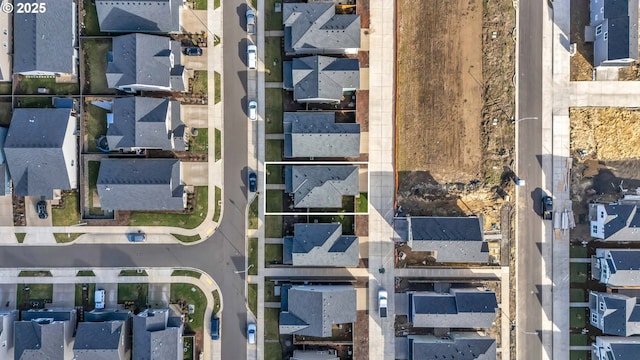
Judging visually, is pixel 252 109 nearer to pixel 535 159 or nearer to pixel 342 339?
pixel 342 339

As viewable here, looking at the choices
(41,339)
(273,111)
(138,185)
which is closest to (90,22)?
(138,185)

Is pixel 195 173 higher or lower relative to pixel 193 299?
higher

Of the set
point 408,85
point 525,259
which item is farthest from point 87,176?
point 525,259

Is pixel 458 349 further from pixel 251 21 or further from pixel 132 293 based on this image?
pixel 251 21

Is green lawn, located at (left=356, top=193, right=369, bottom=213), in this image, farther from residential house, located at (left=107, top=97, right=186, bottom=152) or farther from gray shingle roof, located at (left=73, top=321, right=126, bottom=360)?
gray shingle roof, located at (left=73, top=321, right=126, bottom=360)

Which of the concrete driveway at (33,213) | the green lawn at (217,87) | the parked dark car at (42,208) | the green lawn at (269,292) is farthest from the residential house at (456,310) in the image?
the parked dark car at (42,208)

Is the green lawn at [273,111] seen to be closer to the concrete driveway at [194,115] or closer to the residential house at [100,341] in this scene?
the concrete driveway at [194,115]
